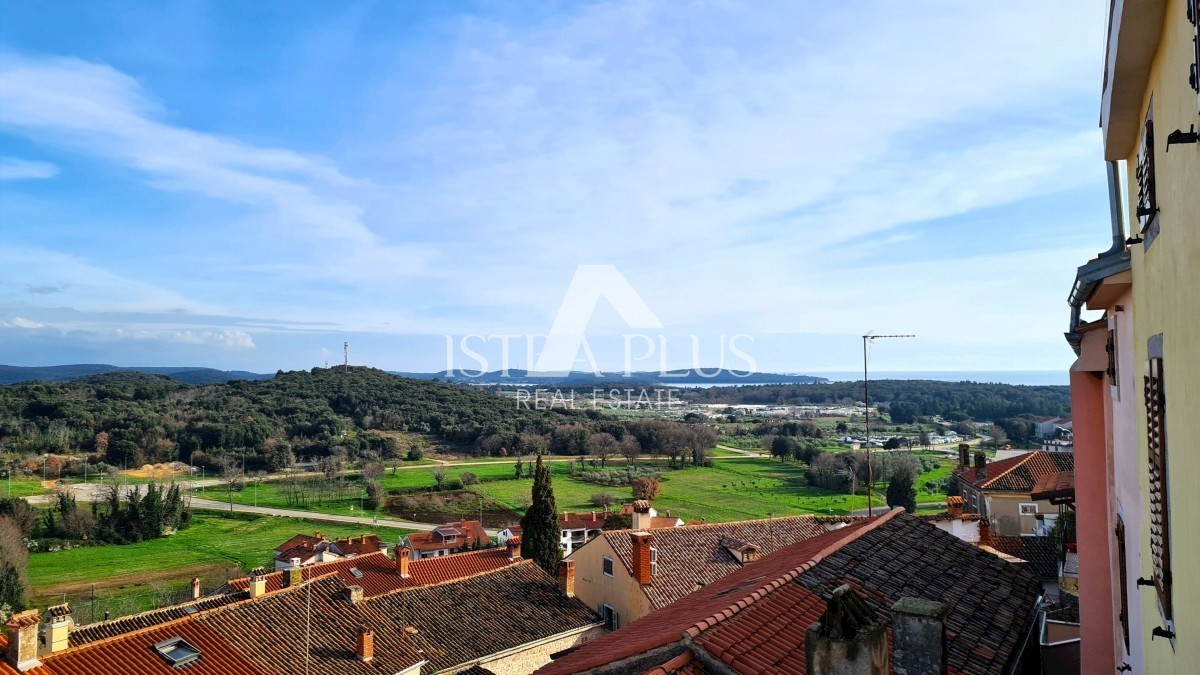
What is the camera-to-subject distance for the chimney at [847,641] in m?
4.64

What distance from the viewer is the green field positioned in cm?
3541

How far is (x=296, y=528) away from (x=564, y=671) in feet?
163

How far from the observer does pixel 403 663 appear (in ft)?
52.1

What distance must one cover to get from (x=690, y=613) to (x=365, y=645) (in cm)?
1033

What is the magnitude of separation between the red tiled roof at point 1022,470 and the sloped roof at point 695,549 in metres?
10.9

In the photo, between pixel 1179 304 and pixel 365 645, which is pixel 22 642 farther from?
pixel 1179 304

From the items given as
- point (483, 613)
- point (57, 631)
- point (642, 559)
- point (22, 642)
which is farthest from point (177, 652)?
point (642, 559)

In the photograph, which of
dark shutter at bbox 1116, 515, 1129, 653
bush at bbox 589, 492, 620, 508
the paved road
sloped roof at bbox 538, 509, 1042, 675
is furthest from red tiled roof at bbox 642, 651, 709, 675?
bush at bbox 589, 492, 620, 508

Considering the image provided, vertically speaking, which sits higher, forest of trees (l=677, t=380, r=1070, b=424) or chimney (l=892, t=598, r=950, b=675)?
chimney (l=892, t=598, r=950, b=675)

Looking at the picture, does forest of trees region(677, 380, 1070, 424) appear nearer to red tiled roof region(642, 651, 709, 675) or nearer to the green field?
the green field

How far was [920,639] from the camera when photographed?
5160mm

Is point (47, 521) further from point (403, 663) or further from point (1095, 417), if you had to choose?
point (1095, 417)

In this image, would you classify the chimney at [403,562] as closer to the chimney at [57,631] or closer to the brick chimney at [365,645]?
the brick chimney at [365,645]

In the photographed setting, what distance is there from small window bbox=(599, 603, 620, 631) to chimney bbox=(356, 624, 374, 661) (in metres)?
6.32
